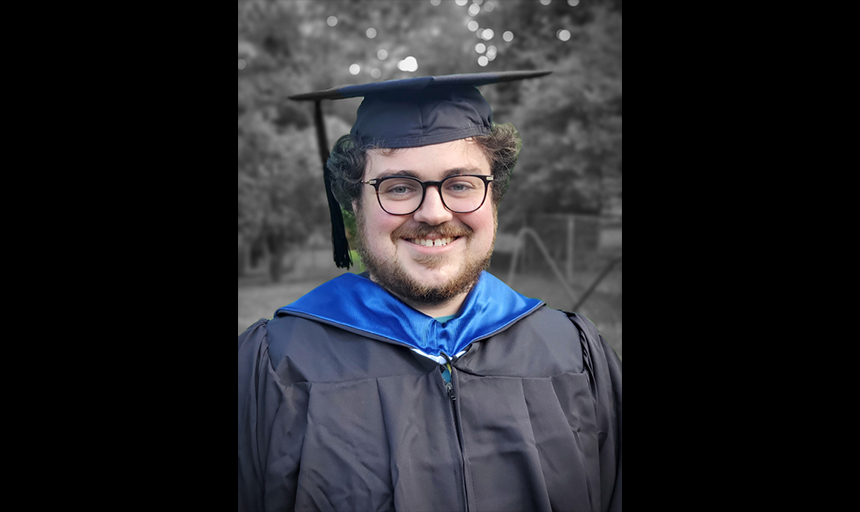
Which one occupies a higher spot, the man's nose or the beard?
the man's nose

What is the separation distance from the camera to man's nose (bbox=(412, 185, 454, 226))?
1.65 metres

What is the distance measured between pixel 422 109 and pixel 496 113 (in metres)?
8.09

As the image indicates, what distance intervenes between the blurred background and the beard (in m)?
5.54

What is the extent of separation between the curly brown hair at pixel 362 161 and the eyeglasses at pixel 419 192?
11cm

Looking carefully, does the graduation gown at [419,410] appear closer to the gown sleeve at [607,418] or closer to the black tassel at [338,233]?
the gown sleeve at [607,418]

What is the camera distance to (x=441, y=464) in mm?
1565

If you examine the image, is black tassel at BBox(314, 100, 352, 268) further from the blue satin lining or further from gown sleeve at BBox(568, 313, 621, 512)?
gown sleeve at BBox(568, 313, 621, 512)

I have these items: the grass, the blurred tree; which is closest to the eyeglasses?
the grass

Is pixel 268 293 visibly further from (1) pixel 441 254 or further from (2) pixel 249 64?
(1) pixel 441 254

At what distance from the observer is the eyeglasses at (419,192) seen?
168 centimetres

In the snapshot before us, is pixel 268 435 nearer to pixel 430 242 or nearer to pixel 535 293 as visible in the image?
pixel 430 242

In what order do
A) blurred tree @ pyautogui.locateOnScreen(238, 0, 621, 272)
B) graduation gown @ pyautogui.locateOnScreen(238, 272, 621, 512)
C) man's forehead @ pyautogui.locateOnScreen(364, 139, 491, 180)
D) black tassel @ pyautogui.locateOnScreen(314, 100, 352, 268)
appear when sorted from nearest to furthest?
graduation gown @ pyautogui.locateOnScreen(238, 272, 621, 512)
man's forehead @ pyautogui.locateOnScreen(364, 139, 491, 180)
black tassel @ pyautogui.locateOnScreen(314, 100, 352, 268)
blurred tree @ pyautogui.locateOnScreen(238, 0, 621, 272)

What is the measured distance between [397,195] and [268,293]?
29.1 ft

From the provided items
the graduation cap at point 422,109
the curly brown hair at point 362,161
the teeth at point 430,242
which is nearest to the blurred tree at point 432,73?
the curly brown hair at point 362,161
